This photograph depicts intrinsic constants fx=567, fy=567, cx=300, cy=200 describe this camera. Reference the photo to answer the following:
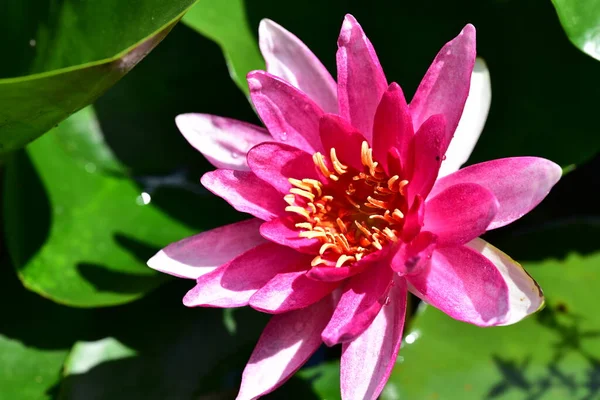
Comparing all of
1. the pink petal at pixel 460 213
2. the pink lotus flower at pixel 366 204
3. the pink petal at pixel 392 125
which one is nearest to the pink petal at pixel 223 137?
the pink lotus flower at pixel 366 204

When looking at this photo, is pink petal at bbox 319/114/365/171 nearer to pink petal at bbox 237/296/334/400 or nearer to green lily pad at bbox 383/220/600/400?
pink petal at bbox 237/296/334/400

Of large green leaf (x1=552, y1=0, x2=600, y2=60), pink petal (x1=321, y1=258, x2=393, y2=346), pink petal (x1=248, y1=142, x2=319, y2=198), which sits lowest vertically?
pink petal (x1=321, y1=258, x2=393, y2=346)

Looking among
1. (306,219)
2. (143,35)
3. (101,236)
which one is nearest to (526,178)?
(306,219)

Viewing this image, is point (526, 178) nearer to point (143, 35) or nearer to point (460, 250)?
point (460, 250)

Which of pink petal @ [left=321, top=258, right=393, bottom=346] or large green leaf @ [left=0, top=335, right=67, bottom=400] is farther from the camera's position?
large green leaf @ [left=0, top=335, right=67, bottom=400]

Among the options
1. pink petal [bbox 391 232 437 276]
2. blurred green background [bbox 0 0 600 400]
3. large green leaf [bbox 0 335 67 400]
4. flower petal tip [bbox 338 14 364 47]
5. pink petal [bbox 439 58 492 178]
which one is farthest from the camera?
large green leaf [bbox 0 335 67 400]

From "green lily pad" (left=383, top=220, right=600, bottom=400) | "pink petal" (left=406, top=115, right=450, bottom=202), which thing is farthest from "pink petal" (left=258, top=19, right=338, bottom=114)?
"green lily pad" (left=383, top=220, right=600, bottom=400)
